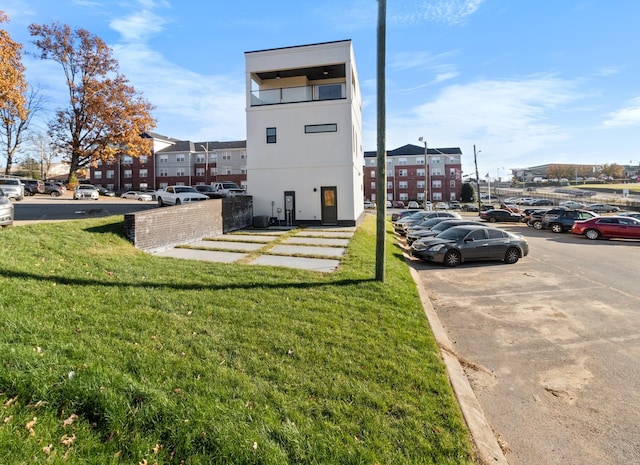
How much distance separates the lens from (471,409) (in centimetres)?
400

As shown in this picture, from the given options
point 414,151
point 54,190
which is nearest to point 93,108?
point 54,190

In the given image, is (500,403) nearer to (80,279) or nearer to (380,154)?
(380,154)

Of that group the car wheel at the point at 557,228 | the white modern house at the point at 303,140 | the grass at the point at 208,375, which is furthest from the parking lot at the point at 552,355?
the car wheel at the point at 557,228

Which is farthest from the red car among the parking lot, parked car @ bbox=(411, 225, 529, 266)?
the parking lot

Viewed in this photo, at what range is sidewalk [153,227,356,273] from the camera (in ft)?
33.4

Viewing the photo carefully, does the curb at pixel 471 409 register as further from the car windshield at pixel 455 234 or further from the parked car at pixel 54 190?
the parked car at pixel 54 190

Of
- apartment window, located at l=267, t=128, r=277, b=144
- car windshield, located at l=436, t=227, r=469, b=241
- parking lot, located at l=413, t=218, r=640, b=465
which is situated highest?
apartment window, located at l=267, t=128, r=277, b=144

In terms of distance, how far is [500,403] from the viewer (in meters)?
4.36

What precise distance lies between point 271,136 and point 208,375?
18.4 metres

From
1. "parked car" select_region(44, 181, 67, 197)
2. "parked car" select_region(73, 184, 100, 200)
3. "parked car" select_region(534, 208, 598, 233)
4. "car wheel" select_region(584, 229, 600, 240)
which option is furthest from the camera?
"parked car" select_region(44, 181, 67, 197)

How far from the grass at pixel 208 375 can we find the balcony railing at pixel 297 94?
15.9m

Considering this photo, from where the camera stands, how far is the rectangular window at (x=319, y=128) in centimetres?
1988

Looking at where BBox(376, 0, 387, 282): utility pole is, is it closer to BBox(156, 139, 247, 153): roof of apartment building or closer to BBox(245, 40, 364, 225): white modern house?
BBox(245, 40, 364, 225): white modern house

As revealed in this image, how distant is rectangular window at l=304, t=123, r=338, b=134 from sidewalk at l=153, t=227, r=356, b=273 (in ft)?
21.2
